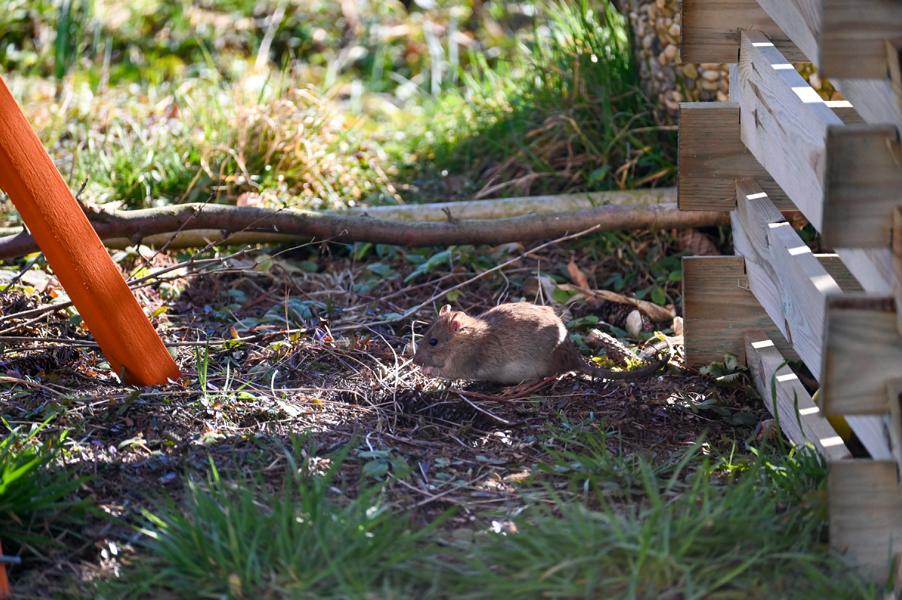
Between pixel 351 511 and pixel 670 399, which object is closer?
pixel 351 511

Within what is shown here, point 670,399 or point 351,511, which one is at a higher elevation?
point 351,511

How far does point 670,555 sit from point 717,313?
1.85m

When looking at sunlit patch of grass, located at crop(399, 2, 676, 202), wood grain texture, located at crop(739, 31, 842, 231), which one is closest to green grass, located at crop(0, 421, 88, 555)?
wood grain texture, located at crop(739, 31, 842, 231)

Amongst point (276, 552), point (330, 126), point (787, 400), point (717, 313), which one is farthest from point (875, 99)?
point (330, 126)

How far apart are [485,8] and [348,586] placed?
8.40m

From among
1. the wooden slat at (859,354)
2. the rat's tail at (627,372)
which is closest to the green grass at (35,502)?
the rat's tail at (627,372)

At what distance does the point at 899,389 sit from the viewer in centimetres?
289

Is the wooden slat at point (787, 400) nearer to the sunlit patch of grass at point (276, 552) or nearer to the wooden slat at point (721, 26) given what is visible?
the wooden slat at point (721, 26)

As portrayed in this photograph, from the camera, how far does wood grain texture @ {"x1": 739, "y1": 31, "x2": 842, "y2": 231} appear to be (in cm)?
310

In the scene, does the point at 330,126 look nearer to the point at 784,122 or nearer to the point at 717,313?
the point at 717,313

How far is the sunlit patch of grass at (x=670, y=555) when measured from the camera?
2914 mm

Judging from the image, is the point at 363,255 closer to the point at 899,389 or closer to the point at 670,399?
the point at 670,399

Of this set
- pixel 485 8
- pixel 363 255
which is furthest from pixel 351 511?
pixel 485 8

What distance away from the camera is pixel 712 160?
4.33 metres
